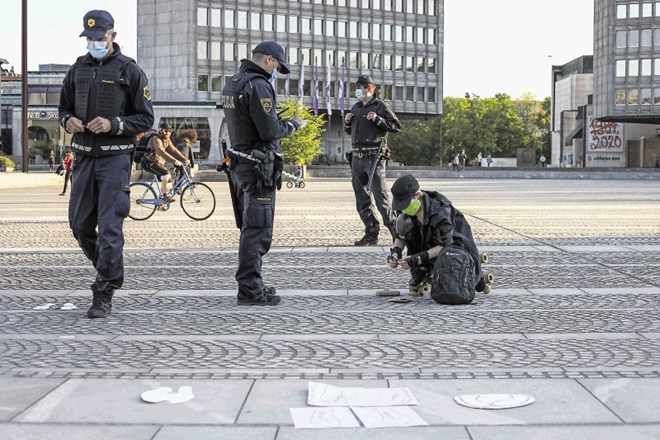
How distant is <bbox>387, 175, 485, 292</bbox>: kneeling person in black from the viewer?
25.0ft

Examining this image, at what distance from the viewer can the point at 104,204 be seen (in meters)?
7.10

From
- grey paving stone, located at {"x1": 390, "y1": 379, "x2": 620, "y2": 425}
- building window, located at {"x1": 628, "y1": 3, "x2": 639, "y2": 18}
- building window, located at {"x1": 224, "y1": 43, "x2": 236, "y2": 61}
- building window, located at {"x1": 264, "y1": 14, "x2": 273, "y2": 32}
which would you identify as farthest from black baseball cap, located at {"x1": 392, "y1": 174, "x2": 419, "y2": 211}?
building window, located at {"x1": 628, "y1": 3, "x2": 639, "y2": 18}

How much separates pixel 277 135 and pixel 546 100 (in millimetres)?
149879

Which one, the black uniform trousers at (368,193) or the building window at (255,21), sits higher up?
the building window at (255,21)

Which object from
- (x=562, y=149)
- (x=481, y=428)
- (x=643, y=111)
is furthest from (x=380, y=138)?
(x=562, y=149)

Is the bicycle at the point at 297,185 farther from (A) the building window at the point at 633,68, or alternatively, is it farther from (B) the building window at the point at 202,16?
(A) the building window at the point at 633,68

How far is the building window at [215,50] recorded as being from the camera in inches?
3781

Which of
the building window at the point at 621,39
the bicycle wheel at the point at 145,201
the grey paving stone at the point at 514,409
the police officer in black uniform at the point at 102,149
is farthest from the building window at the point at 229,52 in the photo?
the grey paving stone at the point at 514,409

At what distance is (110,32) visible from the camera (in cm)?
706

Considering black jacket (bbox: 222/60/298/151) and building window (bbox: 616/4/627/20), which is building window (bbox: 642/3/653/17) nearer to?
building window (bbox: 616/4/627/20)

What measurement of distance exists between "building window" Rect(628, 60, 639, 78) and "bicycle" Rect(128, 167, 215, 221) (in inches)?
3442

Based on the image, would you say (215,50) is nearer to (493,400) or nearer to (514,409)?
(493,400)

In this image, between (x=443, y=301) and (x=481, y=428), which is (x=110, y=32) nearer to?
(x=443, y=301)

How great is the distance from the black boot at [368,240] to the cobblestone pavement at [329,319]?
0.17 m
